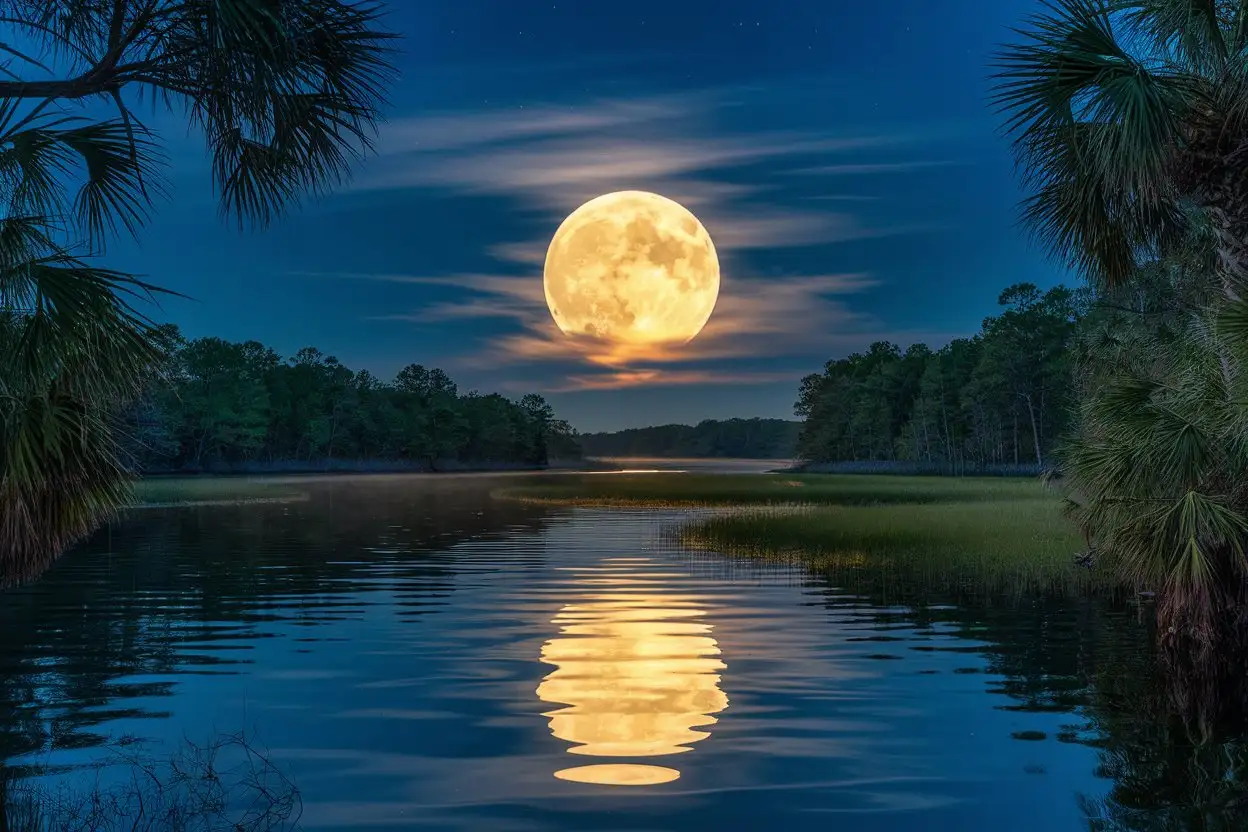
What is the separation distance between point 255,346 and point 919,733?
167 meters

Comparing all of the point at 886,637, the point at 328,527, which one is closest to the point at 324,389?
the point at 328,527

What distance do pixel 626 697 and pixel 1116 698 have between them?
610cm

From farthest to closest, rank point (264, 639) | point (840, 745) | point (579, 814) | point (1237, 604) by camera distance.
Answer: point (264, 639) → point (1237, 604) → point (840, 745) → point (579, 814)

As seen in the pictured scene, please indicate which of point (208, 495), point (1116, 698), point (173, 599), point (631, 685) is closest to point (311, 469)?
point (208, 495)

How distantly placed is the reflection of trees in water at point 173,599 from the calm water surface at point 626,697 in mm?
110

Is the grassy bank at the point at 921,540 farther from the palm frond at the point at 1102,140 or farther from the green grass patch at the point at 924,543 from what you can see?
the palm frond at the point at 1102,140

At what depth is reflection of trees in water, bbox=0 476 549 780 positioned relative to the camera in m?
14.0

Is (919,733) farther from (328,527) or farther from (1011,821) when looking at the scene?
(328,527)

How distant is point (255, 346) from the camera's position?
168 meters

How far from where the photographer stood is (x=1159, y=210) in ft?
55.3

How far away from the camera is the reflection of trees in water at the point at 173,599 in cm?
1398

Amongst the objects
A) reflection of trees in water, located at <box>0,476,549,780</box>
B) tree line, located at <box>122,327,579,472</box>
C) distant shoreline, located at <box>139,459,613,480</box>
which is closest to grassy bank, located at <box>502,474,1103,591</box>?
reflection of trees in water, located at <box>0,476,549,780</box>

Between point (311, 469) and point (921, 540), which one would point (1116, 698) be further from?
point (311, 469)

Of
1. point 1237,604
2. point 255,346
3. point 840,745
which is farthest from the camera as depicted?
point 255,346
